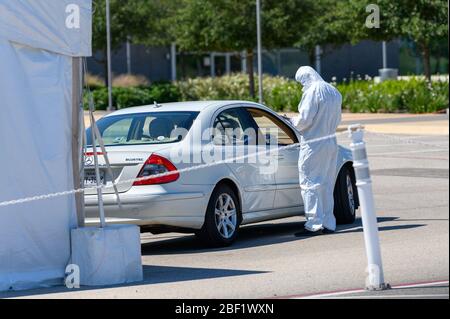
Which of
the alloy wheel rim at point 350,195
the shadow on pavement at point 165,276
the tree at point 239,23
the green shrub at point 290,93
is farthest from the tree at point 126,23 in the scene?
the shadow on pavement at point 165,276

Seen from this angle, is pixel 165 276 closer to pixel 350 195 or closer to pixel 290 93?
pixel 350 195

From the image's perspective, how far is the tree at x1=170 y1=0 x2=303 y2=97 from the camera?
42.6m

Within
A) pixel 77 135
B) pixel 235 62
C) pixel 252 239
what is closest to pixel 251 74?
pixel 235 62

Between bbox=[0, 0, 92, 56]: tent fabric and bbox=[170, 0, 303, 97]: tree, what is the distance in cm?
3356

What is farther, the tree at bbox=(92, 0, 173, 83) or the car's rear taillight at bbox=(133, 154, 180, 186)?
the tree at bbox=(92, 0, 173, 83)

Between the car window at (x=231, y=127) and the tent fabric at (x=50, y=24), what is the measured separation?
2593 mm

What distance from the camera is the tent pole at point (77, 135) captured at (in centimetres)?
912

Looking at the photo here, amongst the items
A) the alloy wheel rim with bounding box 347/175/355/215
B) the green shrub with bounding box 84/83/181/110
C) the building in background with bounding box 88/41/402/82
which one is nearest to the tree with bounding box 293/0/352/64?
the green shrub with bounding box 84/83/181/110

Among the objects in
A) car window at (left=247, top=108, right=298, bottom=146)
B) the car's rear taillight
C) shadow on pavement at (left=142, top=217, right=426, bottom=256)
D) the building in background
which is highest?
the building in background

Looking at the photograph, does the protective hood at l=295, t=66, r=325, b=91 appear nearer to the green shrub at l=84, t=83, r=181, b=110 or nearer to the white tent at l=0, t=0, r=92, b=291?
the white tent at l=0, t=0, r=92, b=291

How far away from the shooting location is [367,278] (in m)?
7.84

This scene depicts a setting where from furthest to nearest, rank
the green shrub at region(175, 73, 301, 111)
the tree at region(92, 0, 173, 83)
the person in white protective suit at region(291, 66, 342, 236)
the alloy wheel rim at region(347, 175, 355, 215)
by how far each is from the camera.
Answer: the tree at region(92, 0, 173, 83) → the green shrub at region(175, 73, 301, 111) → the alloy wheel rim at region(347, 175, 355, 215) → the person in white protective suit at region(291, 66, 342, 236)
